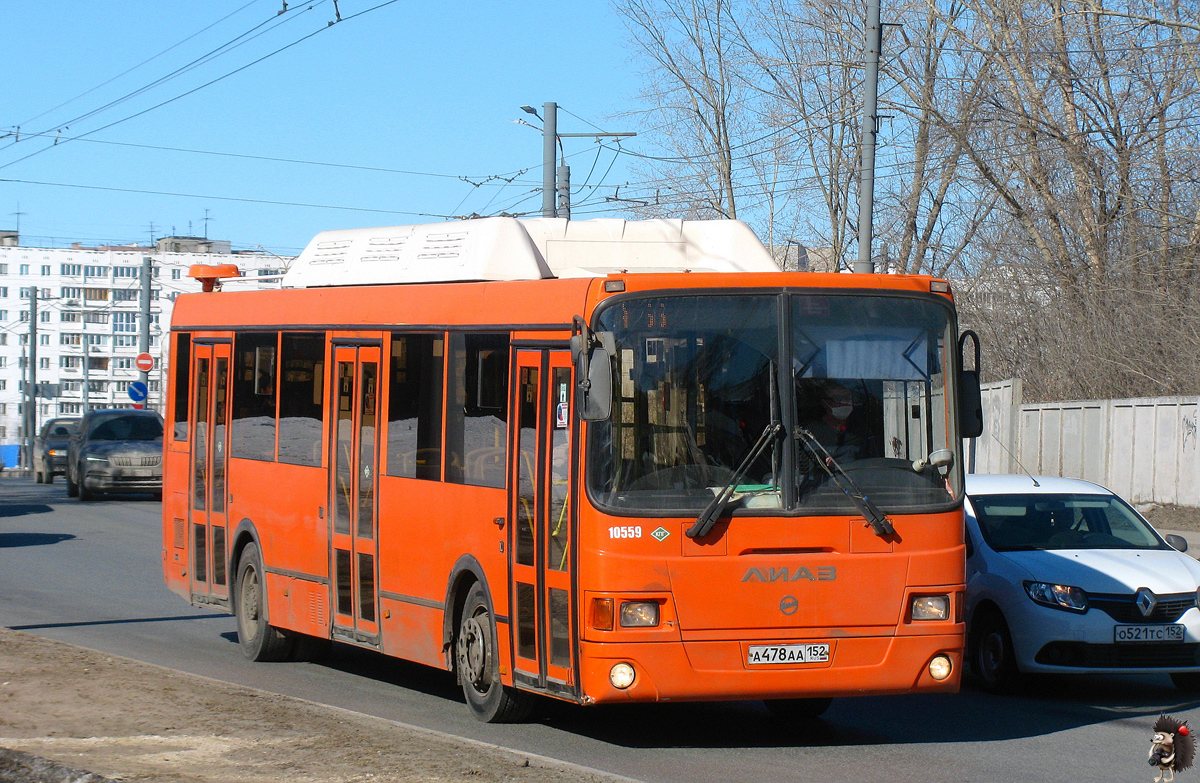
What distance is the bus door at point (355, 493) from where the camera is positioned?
32.8 feet

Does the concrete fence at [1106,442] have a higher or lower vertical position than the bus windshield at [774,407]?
lower

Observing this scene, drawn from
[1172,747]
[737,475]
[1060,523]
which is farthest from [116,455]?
[1172,747]

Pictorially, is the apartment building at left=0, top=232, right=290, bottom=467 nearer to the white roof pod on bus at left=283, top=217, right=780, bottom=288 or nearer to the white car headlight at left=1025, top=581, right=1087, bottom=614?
the white roof pod on bus at left=283, top=217, right=780, bottom=288

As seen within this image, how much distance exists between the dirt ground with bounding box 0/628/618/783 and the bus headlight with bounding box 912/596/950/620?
2.11 metres

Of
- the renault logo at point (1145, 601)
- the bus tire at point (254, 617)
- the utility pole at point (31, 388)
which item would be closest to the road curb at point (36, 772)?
the bus tire at point (254, 617)

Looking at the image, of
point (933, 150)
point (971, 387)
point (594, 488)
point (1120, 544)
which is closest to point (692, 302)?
point (594, 488)

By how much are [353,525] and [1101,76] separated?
19.0 m

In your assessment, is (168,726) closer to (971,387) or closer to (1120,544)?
(971,387)

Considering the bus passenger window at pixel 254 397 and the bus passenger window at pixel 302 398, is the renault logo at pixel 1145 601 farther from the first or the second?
the bus passenger window at pixel 254 397

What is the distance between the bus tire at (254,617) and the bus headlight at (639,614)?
479 cm

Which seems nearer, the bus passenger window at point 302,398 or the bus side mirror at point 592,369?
the bus side mirror at point 592,369

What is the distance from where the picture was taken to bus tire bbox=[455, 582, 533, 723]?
864cm

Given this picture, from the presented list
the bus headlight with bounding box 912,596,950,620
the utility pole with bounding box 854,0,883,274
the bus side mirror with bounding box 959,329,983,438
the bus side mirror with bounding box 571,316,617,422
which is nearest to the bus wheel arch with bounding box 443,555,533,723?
the bus side mirror with bounding box 571,316,617,422

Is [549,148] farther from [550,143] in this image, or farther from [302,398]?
[302,398]
